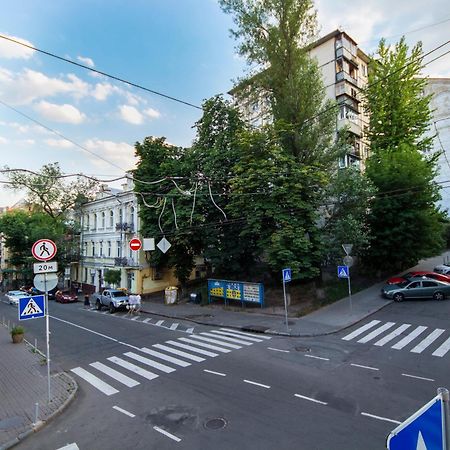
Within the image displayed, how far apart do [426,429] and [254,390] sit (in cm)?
749

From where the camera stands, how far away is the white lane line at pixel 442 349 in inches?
469

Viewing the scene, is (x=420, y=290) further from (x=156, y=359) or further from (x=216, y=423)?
(x=216, y=423)

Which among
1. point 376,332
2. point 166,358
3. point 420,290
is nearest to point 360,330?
point 376,332

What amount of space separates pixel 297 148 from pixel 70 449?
19.6 m

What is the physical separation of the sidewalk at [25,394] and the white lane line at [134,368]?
185 cm

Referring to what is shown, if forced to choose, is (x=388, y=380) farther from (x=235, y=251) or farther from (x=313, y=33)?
(x=313, y=33)

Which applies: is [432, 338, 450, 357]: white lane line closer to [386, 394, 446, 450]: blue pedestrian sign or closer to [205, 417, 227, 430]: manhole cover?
[205, 417, 227, 430]: manhole cover

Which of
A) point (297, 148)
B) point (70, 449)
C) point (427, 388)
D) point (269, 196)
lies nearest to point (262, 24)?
point (297, 148)

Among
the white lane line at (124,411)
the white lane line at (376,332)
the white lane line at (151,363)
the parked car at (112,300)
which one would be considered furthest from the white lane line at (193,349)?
the parked car at (112,300)

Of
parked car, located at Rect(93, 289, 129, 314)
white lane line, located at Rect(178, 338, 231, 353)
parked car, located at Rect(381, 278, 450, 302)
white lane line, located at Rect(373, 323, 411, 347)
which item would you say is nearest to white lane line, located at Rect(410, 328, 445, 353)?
white lane line, located at Rect(373, 323, 411, 347)

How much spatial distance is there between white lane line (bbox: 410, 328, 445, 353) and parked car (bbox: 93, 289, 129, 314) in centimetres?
2007

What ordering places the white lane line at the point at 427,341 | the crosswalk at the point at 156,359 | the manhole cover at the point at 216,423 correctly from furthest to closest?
the white lane line at the point at 427,341
the crosswalk at the point at 156,359
the manhole cover at the point at 216,423

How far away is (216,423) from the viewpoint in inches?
288

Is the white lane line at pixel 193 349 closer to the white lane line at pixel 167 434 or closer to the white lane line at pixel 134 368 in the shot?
the white lane line at pixel 134 368
